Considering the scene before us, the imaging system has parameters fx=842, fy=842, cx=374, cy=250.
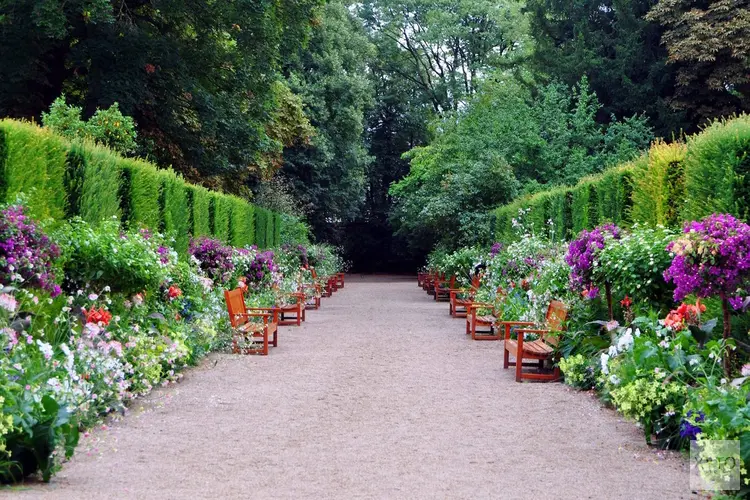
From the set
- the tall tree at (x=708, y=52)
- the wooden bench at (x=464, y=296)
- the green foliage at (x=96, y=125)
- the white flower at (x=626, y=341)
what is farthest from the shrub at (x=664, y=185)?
the tall tree at (x=708, y=52)

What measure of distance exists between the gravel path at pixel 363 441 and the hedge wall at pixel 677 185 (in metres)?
2.53

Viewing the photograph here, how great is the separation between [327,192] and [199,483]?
33903 millimetres

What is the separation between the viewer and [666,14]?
2503 centimetres

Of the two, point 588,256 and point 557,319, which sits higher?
point 588,256

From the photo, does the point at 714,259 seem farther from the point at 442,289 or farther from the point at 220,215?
the point at 442,289

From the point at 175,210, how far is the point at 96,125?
244 centimetres

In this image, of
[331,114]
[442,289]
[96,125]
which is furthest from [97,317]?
[331,114]

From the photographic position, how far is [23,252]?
6.99 metres

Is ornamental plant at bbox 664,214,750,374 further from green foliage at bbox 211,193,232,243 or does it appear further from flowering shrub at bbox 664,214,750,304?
green foliage at bbox 211,193,232,243

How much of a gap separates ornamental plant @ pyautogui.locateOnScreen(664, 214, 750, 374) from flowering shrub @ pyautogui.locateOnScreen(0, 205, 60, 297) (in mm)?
5268

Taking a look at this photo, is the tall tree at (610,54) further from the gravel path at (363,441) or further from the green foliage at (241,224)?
the gravel path at (363,441)

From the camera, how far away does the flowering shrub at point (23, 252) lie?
683cm

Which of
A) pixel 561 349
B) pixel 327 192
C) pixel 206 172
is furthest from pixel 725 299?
pixel 327 192

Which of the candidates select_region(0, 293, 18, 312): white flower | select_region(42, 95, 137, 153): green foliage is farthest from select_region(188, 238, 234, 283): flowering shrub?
select_region(0, 293, 18, 312): white flower
